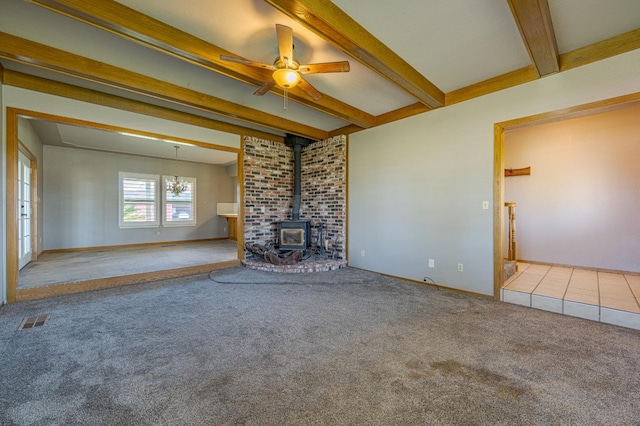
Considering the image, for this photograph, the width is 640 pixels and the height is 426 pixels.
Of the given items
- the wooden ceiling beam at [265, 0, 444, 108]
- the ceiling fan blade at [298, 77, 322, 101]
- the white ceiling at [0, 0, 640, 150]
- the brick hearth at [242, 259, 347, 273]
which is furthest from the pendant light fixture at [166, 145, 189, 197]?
the wooden ceiling beam at [265, 0, 444, 108]

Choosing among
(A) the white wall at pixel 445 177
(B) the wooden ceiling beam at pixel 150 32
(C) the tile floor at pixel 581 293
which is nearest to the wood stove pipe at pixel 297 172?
(A) the white wall at pixel 445 177

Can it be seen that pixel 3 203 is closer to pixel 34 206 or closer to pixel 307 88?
pixel 34 206

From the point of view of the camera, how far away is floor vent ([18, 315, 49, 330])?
252 cm

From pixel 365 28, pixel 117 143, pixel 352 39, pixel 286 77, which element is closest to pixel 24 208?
pixel 117 143

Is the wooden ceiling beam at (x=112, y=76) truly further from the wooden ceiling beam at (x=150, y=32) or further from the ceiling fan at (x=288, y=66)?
the ceiling fan at (x=288, y=66)

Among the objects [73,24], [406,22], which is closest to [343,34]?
[406,22]

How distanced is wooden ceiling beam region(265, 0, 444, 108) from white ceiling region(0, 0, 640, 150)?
75mm

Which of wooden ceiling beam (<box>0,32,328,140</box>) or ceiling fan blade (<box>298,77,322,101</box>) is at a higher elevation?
wooden ceiling beam (<box>0,32,328,140</box>)

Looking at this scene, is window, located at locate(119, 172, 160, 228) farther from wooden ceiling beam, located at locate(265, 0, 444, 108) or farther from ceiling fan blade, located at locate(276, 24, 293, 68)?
wooden ceiling beam, located at locate(265, 0, 444, 108)

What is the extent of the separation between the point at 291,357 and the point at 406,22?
3.01 m

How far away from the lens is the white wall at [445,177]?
9.43ft

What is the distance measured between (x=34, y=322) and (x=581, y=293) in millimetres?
5904

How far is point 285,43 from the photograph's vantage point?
2.38 meters

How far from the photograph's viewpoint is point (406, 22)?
7.74 ft
